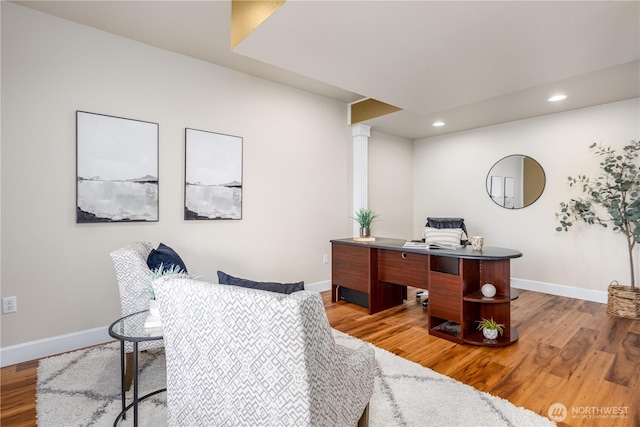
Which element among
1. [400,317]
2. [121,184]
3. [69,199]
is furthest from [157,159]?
[400,317]

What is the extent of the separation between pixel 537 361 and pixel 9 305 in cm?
401

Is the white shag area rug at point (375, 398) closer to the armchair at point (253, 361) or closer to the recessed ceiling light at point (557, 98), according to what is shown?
the armchair at point (253, 361)

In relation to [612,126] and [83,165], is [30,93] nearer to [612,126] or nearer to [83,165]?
[83,165]

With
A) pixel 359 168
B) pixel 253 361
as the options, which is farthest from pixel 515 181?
pixel 253 361

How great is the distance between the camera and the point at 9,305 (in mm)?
2404

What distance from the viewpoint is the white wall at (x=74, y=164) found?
2.44 m

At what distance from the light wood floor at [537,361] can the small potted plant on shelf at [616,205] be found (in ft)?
0.80

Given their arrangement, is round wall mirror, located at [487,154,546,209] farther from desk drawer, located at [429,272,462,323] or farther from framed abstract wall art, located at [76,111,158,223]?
framed abstract wall art, located at [76,111,158,223]

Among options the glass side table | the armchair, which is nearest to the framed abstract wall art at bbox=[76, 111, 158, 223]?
the glass side table

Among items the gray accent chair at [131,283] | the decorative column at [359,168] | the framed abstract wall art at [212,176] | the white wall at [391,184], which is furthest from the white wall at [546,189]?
the gray accent chair at [131,283]

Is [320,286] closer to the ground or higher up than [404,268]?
closer to the ground

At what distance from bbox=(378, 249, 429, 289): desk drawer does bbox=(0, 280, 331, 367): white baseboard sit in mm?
2717

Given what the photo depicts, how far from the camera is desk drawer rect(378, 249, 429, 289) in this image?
3068mm

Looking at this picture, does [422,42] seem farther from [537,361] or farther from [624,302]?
[624,302]
